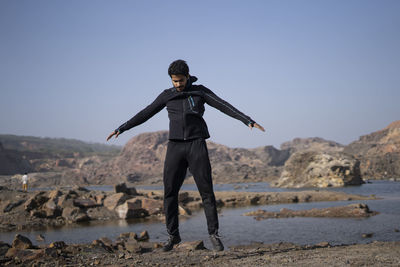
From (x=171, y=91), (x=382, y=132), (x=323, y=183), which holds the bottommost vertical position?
(x=323, y=183)

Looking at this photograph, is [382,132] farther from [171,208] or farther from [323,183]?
[171,208]

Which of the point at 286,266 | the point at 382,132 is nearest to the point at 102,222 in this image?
the point at 286,266

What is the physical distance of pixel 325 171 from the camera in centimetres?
4669

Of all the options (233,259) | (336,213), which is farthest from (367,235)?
(233,259)

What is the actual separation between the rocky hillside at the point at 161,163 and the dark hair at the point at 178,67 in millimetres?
82784

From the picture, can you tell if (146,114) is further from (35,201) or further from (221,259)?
(35,201)

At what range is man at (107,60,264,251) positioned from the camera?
542cm

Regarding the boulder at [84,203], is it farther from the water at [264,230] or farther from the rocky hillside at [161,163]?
the rocky hillside at [161,163]

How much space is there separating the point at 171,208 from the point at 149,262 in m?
0.85

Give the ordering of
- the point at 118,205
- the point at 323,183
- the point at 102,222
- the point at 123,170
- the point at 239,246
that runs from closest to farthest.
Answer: the point at 239,246, the point at 102,222, the point at 118,205, the point at 323,183, the point at 123,170

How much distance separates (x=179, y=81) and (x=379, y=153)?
81193 mm

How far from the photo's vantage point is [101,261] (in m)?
5.79

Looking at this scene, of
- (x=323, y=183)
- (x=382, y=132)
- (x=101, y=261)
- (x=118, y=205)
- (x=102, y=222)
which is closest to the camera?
(x=101, y=261)

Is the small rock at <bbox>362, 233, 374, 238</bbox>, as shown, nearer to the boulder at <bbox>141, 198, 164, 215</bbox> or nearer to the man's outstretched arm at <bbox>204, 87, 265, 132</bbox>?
the man's outstretched arm at <bbox>204, 87, 265, 132</bbox>
